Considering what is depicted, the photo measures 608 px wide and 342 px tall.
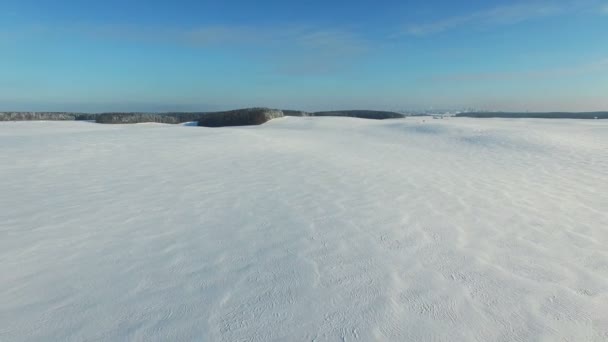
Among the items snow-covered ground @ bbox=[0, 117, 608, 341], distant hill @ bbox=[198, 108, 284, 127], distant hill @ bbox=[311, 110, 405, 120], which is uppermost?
distant hill @ bbox=[311, 110, 405, 120]

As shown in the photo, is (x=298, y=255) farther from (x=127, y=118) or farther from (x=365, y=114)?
(x=365, y=114)

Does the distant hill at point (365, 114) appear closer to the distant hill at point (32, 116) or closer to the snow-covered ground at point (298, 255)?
the distant hill at point (32, 116)

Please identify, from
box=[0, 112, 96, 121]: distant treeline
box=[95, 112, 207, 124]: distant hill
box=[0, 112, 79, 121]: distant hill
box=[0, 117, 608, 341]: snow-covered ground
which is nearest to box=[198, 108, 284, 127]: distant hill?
box=[95, 112, 207, 124]: distant hill

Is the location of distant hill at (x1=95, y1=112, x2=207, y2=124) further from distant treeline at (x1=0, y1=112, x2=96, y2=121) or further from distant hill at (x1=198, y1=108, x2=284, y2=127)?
distant hill at (x1=198, y1=108, x2=284, y2=127)

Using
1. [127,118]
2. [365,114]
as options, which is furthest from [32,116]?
[365,114]

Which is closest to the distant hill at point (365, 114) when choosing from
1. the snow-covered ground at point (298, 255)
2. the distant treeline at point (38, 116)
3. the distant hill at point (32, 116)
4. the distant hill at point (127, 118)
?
the distant hill at point (127, 118)

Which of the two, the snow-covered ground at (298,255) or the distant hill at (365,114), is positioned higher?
the distant hill at (365,114)

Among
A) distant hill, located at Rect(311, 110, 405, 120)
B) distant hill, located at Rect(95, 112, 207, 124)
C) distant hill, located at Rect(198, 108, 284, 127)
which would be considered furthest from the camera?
distant hill, located at Rect(311, 110, 405, 120)

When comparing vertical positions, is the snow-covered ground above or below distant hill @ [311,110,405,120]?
below
